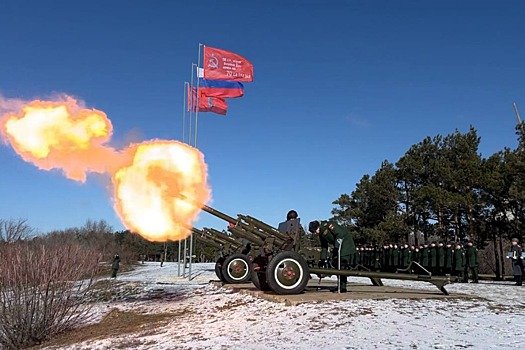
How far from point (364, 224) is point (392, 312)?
1215 inches

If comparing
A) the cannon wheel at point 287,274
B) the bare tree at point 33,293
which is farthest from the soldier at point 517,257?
the bare tree at point 33,293

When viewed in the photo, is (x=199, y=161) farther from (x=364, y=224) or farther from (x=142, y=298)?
(x=364, y=224)

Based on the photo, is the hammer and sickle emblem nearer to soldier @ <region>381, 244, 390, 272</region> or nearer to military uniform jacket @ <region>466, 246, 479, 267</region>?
soldier @ <region>381, 244, 390, 272</region>

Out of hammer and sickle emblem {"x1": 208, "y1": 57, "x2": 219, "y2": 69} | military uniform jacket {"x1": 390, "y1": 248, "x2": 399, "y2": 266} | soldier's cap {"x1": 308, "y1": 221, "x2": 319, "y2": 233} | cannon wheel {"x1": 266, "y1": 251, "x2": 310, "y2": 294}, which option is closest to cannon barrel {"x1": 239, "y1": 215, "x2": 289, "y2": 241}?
soldier's cap {"x1": 308, "y1": 221, "x2": 319, "y2": 233}

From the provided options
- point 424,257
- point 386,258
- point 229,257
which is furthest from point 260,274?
point 386,258

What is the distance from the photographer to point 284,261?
12641mm

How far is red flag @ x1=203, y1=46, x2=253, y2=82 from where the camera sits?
83.5 feet

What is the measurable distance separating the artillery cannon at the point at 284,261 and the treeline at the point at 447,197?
1390 centimetres

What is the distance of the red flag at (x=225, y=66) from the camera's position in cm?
2545

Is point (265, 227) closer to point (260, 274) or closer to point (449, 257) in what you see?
point (260, 274)

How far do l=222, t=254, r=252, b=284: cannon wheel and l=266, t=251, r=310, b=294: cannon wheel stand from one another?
22.2 feet

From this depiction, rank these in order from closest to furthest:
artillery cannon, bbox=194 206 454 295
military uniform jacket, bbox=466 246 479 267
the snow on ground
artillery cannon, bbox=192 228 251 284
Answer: the snow on ground
artillery cannon, bbox=194 206 454 295
military uniform jacket, bbox=466 246 479 267
artillery cannon, bbox=192 228 251 284

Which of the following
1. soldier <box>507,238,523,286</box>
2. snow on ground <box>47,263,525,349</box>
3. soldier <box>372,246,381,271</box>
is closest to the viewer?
snow on ground <box>47,263,525,349</box>

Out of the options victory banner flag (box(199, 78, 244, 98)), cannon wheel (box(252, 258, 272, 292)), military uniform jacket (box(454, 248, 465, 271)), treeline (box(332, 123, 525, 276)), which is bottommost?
cannon wheel (box(252, 258, 272, 292))
